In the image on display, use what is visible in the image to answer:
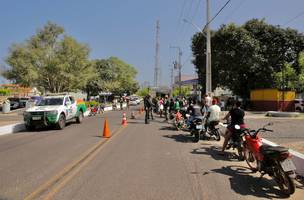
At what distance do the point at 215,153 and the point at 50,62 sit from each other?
44478mm

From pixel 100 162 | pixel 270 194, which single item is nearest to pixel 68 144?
pixel 100 162

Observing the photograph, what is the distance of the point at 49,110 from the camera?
20.2m

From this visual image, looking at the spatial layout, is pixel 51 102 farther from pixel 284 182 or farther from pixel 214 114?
pixel 284 182

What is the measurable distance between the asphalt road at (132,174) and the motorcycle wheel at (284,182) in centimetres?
17

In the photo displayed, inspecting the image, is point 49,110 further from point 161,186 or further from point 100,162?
point 161,186

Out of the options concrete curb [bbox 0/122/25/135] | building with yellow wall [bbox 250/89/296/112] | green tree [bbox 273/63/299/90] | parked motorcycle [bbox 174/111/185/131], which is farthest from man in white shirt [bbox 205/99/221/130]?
green tree [bbox 273/63/299/90]

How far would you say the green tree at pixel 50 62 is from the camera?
51844 mm

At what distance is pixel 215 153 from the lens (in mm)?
11812

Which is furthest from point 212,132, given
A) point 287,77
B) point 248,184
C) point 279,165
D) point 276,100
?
point 287,77

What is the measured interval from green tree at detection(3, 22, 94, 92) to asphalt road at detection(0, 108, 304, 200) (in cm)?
Result: 4059

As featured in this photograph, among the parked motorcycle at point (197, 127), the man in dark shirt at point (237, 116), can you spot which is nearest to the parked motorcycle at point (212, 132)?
the parked motorcycle at point (197, 127)

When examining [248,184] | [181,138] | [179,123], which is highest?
[179,123]

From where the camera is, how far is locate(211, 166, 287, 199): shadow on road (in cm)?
707

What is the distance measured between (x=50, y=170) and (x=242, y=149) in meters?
5.28
